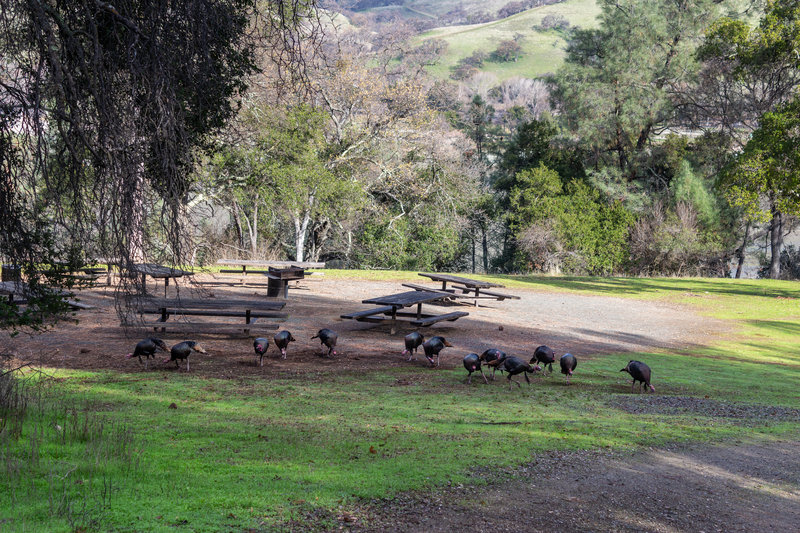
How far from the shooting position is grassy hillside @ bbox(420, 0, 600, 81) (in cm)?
10996

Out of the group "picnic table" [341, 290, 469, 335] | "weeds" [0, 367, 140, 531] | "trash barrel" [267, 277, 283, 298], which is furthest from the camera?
"trash barrel" [267, 277, 283, 298]

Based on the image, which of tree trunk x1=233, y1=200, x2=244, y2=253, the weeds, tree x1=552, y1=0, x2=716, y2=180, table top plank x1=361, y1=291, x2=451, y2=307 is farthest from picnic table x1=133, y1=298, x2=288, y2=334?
tree x1=552, y1=0, x2=716, y2=180

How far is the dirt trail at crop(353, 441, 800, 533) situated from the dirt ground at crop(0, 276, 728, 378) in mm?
2740

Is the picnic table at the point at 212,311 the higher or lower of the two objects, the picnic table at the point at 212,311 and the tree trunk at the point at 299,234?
the lower

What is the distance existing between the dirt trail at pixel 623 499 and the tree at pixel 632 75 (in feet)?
101

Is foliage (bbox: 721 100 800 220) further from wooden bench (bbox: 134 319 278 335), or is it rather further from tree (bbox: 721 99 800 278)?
wooden bench (bbox: 134 319 278 335)

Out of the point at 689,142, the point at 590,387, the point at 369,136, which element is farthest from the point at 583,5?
the point at 590,387

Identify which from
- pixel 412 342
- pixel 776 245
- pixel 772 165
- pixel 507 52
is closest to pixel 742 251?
pixel 776 245

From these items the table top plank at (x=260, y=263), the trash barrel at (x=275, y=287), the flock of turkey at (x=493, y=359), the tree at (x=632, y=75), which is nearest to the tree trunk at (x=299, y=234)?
the table top plank at (x=260, y=263)

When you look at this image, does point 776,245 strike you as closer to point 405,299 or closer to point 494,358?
point 405,299

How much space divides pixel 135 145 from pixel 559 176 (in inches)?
1343

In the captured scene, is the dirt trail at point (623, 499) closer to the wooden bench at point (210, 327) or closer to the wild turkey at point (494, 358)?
the wild turkey at point (494, 358)

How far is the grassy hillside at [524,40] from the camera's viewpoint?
10996cm

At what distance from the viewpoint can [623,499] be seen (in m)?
4.82
